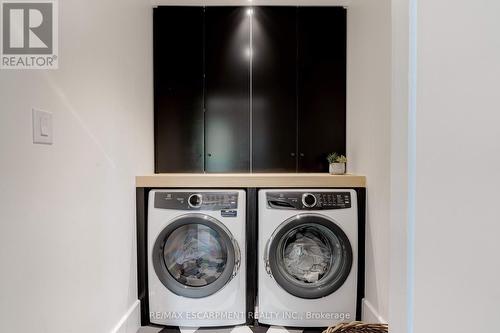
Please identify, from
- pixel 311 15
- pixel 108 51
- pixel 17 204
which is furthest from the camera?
pixel 311 15

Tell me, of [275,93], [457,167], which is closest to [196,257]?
[275,93]

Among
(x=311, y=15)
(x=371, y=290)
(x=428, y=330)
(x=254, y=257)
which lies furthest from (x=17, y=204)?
(x=311, y=15)

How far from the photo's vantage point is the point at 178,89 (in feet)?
8.21

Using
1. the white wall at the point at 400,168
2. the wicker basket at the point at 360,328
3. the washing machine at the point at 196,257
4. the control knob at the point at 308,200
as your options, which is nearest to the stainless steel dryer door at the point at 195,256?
the washing machine at the point at 196,257

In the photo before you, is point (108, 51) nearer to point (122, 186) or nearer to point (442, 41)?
point (122, 186)

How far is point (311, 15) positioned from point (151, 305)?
2.62 m

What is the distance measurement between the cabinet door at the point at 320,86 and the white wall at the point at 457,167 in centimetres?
197

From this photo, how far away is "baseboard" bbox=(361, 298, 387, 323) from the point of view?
1.64 metres

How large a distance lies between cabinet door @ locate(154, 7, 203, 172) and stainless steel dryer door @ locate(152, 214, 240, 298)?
0.78 meters

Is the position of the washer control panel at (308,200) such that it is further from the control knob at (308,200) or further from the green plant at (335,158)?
the green plant at (335,158)

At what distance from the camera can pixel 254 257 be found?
1.88 metres

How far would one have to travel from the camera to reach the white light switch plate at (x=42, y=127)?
964 mm

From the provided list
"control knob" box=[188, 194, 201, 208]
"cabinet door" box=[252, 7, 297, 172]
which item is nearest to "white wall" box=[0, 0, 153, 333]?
"control knob" box=[188, 194, 201, 208]

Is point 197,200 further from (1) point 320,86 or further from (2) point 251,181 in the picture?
(1) point 320,86
